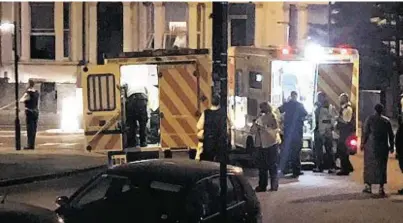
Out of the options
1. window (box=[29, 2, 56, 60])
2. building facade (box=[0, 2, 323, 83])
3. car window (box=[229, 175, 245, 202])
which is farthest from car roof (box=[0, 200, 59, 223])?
window (box=[29, 2, 56, 60])

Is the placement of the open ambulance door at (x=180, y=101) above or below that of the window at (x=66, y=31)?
below

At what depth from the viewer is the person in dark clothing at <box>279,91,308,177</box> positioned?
18.5 metres

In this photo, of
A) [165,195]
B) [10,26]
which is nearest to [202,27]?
[10,26]

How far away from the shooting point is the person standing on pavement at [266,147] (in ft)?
53.6

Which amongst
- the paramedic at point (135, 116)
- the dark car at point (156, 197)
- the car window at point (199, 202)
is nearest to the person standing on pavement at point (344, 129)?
the paramedic at point (135, 116)

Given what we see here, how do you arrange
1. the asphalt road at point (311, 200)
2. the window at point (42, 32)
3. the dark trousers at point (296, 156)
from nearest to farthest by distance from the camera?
1. the asphalt road at point (311, 200)
2. the dark trousers at point (296, 156)
3. the window at point (42, 32)

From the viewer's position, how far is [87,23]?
33.1 metres

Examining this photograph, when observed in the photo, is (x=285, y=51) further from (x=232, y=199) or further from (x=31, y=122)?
(x=232, y=199)

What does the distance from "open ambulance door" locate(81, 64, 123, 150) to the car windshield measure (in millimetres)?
8185

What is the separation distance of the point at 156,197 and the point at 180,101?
922cm

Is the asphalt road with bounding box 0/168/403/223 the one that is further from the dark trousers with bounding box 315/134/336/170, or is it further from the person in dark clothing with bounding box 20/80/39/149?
the person in dark clothing with bounding box 20/80/39/149

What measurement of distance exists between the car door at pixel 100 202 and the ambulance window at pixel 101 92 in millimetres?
8168

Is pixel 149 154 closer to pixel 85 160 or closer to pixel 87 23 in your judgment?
pixel 85 160

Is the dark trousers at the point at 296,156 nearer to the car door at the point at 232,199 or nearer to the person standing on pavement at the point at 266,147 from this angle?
the person standing on pavement at the point at 266,147
